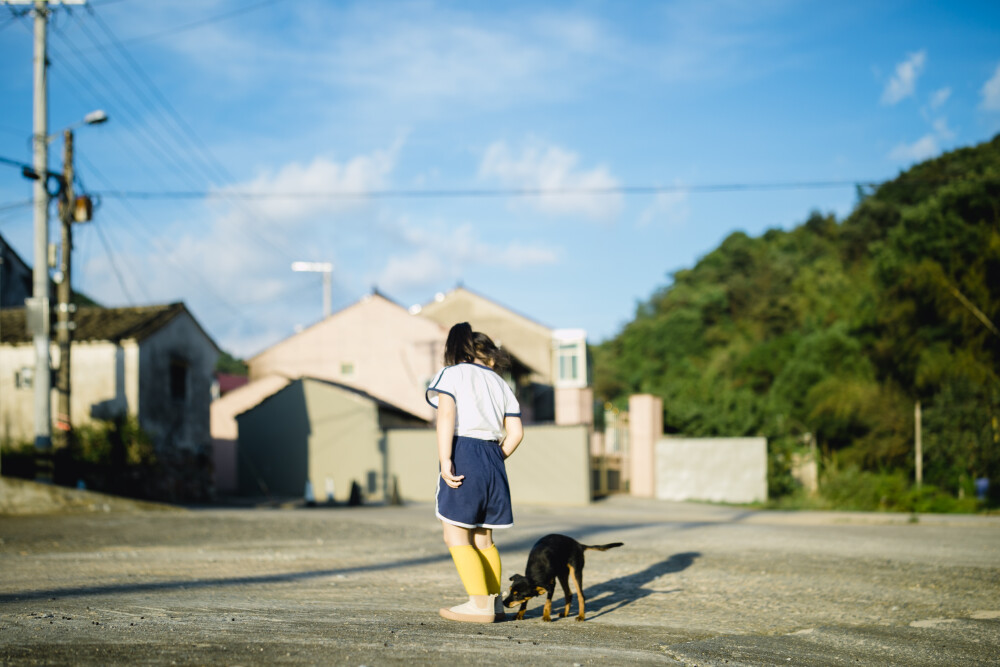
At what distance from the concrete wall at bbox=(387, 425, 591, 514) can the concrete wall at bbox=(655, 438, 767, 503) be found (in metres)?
3.77

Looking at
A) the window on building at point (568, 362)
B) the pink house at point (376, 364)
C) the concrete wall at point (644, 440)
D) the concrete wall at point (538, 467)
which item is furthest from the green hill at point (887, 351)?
the concrete wall at point (538, 467)

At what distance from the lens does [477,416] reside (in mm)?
4988

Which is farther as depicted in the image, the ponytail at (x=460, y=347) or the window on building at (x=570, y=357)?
the window on building at (x=570, y=357)

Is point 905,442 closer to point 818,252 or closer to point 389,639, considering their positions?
point 389,639

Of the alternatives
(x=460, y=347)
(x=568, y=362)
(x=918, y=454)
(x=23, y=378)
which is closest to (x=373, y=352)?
(x=568, y=362)

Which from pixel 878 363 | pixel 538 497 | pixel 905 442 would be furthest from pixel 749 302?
pixel 538 497

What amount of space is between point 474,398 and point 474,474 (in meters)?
0.44

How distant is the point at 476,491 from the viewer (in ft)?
16.1

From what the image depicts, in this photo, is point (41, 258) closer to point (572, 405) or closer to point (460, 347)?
point (460, 347)

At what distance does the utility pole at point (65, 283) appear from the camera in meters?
19.2

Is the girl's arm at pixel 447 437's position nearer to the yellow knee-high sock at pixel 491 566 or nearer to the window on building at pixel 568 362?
the yellow knee-high sock at pixel 491 566

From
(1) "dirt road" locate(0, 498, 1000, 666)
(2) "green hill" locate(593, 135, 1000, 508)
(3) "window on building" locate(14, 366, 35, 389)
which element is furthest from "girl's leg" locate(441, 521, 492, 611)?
(3) "window on building" locate(14, 366, 35, 389)

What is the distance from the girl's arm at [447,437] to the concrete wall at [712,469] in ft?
74.6

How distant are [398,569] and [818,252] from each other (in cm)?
6267
